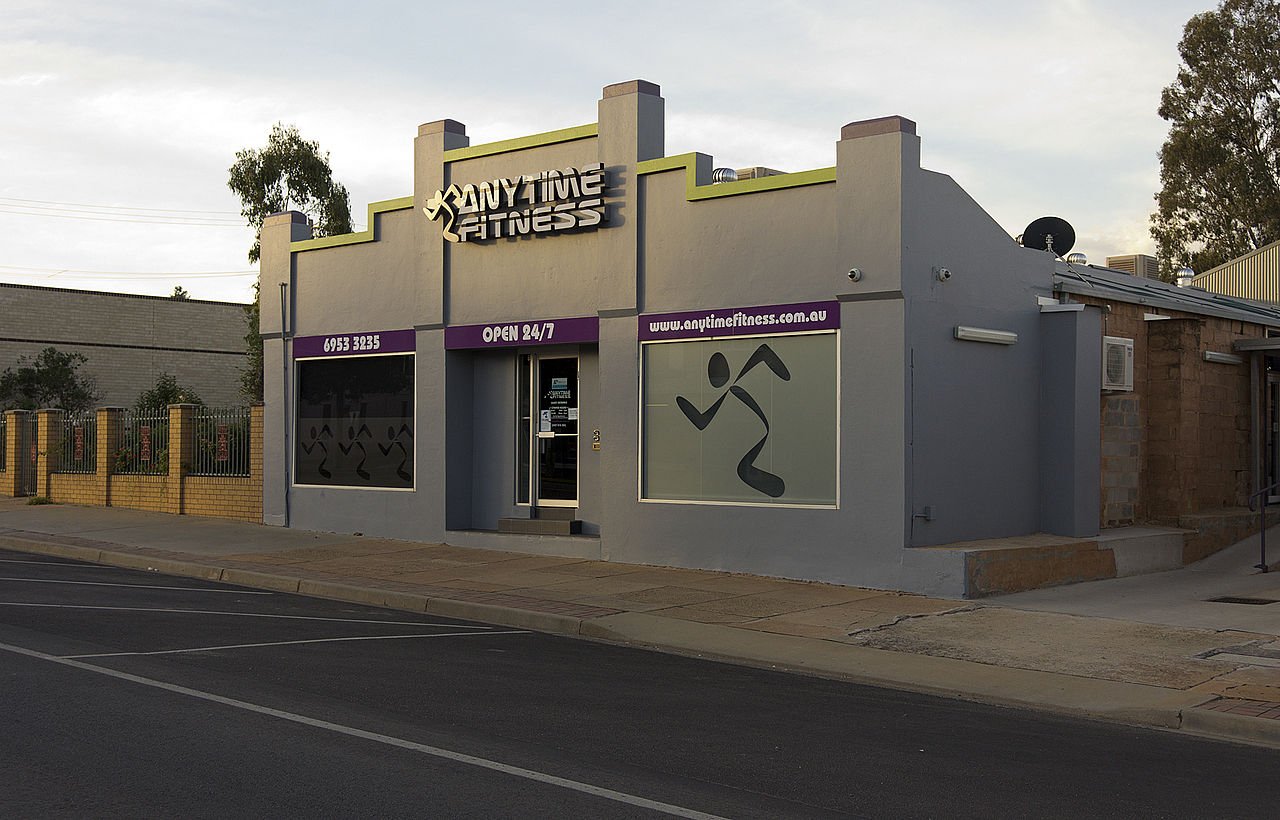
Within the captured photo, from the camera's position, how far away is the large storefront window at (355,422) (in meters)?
19.0

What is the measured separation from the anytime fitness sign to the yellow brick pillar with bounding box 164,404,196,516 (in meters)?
7.79

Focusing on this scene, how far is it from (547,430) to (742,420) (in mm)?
3620

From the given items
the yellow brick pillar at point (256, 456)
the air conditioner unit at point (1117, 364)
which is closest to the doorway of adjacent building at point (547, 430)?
the yellow brick pillar at point (256, 456)

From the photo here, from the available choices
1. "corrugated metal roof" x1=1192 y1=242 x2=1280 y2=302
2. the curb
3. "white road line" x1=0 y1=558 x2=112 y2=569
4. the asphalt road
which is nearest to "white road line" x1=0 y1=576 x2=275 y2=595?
the curb

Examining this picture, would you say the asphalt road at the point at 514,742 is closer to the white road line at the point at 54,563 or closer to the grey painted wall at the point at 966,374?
the grey painted wall at the point at 966,374

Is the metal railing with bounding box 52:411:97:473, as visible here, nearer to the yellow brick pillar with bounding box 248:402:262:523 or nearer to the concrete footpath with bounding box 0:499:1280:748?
the yellow brick pillar with bounding box 248:402:262:523

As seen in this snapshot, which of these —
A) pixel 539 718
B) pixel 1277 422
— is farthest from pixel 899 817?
pixel 1277 422

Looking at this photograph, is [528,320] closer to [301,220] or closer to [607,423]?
[607,423]

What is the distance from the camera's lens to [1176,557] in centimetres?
1650

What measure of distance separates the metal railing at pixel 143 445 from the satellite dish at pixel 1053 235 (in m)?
16.5

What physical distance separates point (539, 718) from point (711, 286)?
341 inches

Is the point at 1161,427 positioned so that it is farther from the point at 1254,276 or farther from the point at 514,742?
the point at 1254,276

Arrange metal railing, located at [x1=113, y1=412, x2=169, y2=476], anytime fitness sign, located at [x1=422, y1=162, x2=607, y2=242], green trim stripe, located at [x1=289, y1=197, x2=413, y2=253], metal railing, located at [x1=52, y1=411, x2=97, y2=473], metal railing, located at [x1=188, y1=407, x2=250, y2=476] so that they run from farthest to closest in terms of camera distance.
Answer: metal railing, located at [x1=52, y1=411, x2=97, y2=473], metal railing, located at [x1=113, y1=412, x2=169, y2=476], metal railing, located at [x1=188, y1=407, x2=250, y2=476], green trim stripe, located at [x1=289, y1=197, x2=413, y2=253], anytime fitness sign, located at [x1=422, y1=162, x2=607, y2=242]

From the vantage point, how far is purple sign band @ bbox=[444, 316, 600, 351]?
16.8m
